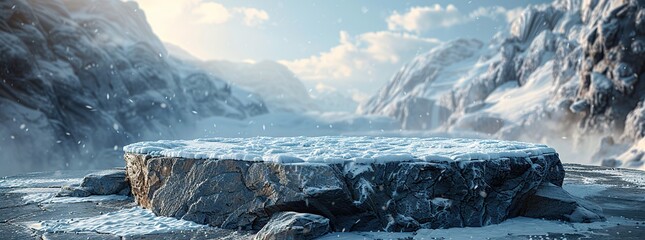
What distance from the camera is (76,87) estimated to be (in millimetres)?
33594

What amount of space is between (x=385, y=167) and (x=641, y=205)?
19.3 ft

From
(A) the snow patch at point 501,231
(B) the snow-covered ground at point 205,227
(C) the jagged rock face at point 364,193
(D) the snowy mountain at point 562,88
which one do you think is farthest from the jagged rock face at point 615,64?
(C) the jagged rock face at point 364,193

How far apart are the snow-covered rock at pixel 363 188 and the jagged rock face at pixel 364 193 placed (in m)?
0.02

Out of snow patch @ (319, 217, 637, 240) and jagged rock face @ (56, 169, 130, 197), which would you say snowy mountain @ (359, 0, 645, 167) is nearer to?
snow patch @ (319, 217, 637, 240)

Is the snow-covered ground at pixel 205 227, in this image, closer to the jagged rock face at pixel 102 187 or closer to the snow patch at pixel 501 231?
the snow patch at pixel 501 231

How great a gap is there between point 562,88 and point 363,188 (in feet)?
139

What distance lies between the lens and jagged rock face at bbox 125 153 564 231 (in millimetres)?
6633

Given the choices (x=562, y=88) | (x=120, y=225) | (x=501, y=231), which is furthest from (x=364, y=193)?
(x=562, y=88)

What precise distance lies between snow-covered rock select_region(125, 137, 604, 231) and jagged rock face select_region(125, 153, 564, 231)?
2cm

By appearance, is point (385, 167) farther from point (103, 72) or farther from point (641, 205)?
point (103, 72)

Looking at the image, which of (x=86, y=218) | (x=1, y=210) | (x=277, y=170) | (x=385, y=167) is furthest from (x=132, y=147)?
(x=385, y=167)

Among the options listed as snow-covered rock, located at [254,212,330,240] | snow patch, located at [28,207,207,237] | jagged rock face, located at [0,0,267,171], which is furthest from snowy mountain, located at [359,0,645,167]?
jagged rock face, located at [0,0,267,171]

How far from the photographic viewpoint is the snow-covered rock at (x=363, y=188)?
6.65 metres

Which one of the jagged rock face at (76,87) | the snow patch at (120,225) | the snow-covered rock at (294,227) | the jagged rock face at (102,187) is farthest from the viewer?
the jagged rock face at (76,87)
